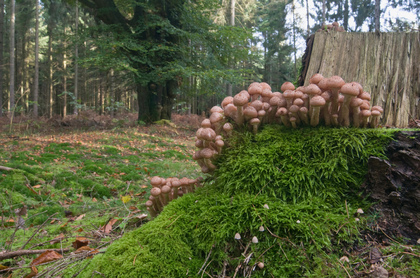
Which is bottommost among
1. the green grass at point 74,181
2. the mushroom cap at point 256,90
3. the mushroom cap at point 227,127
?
the green grass at point 74,181

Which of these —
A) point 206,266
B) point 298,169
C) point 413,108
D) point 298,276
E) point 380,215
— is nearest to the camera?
point 298,276

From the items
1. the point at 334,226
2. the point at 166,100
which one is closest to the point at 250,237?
the point at 334,226

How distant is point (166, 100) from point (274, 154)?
12.1m

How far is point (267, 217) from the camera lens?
158cm

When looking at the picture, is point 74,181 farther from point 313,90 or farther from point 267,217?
point 313,90

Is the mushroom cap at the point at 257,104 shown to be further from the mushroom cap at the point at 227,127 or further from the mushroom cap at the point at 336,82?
the mushroom cap at the point at 336,82

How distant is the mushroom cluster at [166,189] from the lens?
7.00 feet

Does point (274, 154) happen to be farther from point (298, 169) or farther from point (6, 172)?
point (6, 172)

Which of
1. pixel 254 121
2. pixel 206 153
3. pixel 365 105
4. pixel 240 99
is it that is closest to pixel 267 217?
pixel 206 153

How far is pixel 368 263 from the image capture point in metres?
1.42

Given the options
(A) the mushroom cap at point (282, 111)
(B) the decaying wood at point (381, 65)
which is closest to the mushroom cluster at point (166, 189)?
(A) the mushroom cap at point (282, 111)

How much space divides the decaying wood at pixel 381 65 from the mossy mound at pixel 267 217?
93 cm

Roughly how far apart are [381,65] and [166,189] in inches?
102

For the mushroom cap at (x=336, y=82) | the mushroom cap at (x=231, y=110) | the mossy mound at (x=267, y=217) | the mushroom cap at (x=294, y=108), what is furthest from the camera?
the mushroom cap at (x=231, y=110)
